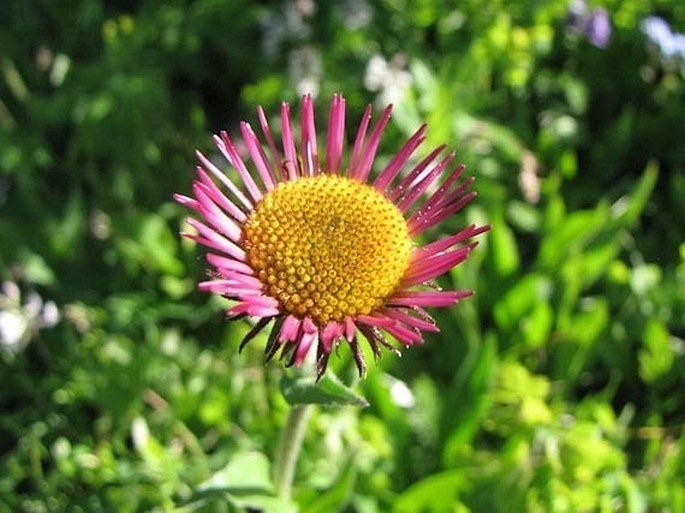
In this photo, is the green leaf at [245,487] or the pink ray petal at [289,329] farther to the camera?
the green leaf at [245,487]

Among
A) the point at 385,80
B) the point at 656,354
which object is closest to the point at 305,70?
the point at 385,80

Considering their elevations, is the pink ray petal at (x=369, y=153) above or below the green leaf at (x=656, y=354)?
above

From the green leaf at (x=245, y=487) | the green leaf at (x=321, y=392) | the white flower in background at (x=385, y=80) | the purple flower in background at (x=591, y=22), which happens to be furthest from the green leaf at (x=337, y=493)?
the purple flower in background at (x=591, y=22)

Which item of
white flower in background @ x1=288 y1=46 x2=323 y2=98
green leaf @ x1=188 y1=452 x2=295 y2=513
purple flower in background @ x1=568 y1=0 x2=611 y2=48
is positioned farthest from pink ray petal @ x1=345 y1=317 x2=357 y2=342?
purple flower in background @ x1=568 y1=0 x2=611 y2=48

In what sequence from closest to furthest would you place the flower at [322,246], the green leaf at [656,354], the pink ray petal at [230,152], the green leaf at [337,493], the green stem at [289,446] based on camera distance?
the flower at [322,246]
the pink ray petal at [230,152]
the green stem at [289,446]
the green leaf at [337,493]
the green leaf at [656,354]

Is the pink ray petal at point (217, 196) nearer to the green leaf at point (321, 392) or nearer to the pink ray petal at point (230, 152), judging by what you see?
the pink ray petal at point (230, 152)

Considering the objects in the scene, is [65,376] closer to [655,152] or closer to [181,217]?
[181,217]

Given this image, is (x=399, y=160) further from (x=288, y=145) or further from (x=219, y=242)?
(x=219, y=242)

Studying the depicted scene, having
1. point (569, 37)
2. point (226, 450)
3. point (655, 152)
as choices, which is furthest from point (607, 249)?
point (226, 450)
